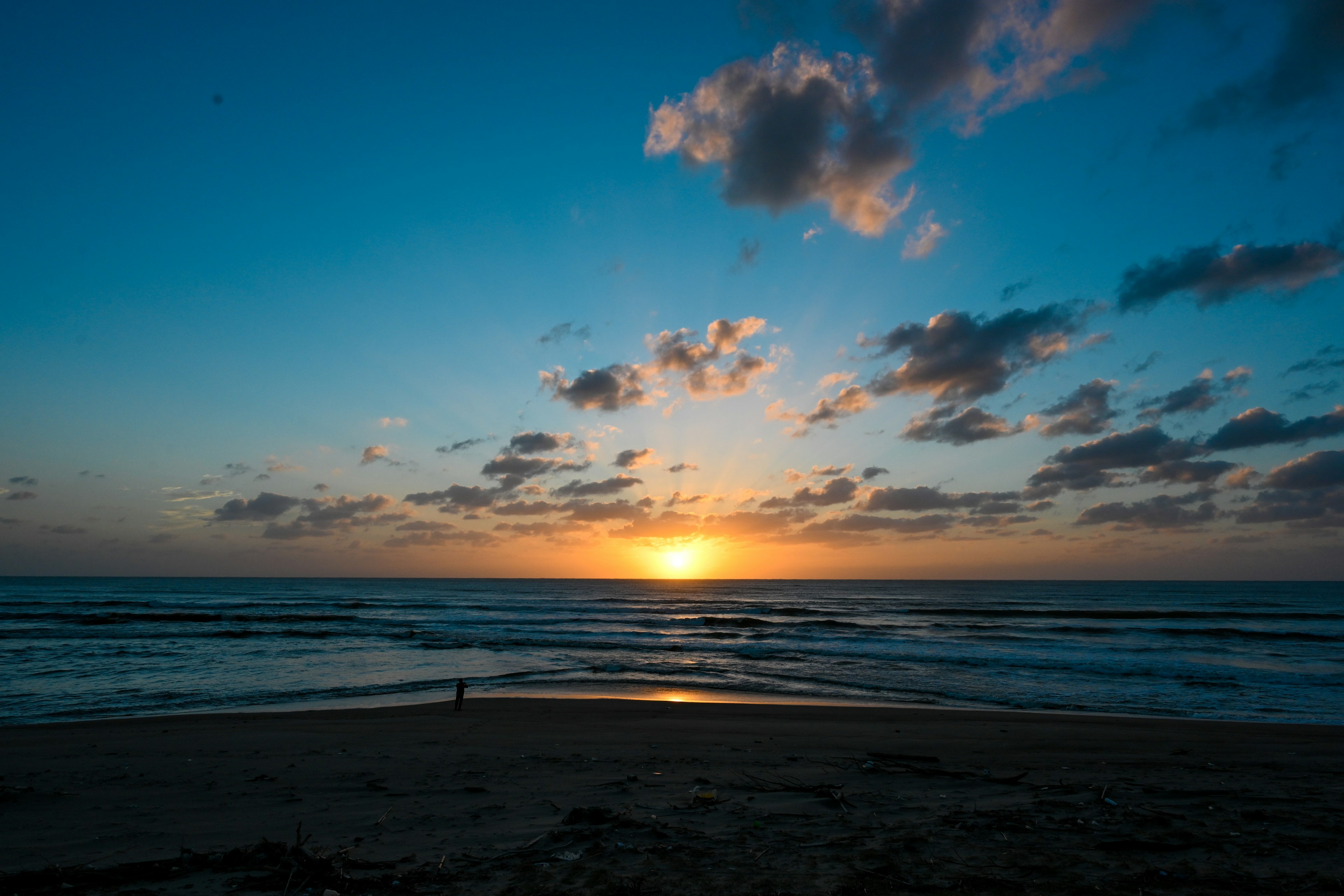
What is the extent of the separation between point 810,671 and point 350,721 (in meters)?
17.8

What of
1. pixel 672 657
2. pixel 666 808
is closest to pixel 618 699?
pixel 666 808

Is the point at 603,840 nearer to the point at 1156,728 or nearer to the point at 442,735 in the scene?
the point at 442,735

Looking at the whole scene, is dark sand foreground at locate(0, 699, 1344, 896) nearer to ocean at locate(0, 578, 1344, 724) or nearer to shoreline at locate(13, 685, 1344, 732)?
shoreline at locate(13, 685, 1344, 732)

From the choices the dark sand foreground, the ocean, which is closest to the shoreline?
the ocean

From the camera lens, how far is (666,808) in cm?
764

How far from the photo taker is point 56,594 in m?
88.5

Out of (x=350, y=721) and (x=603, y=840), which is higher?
(x=603, y=840)

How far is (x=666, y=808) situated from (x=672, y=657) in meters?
23.1

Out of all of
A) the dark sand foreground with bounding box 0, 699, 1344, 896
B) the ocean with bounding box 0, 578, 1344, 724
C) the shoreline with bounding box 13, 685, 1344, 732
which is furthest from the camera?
the ocean with bounding box 0, 578, 1344, 724

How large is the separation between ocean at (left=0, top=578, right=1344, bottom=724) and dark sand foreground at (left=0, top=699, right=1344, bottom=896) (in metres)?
5.77

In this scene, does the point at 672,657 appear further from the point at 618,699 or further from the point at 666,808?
the point at 666,808

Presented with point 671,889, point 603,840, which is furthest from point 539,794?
point 671,889

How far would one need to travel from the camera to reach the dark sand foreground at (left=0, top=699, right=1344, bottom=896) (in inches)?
215

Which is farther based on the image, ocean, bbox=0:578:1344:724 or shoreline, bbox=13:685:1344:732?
ocean, bbox=0:578:1344:724
